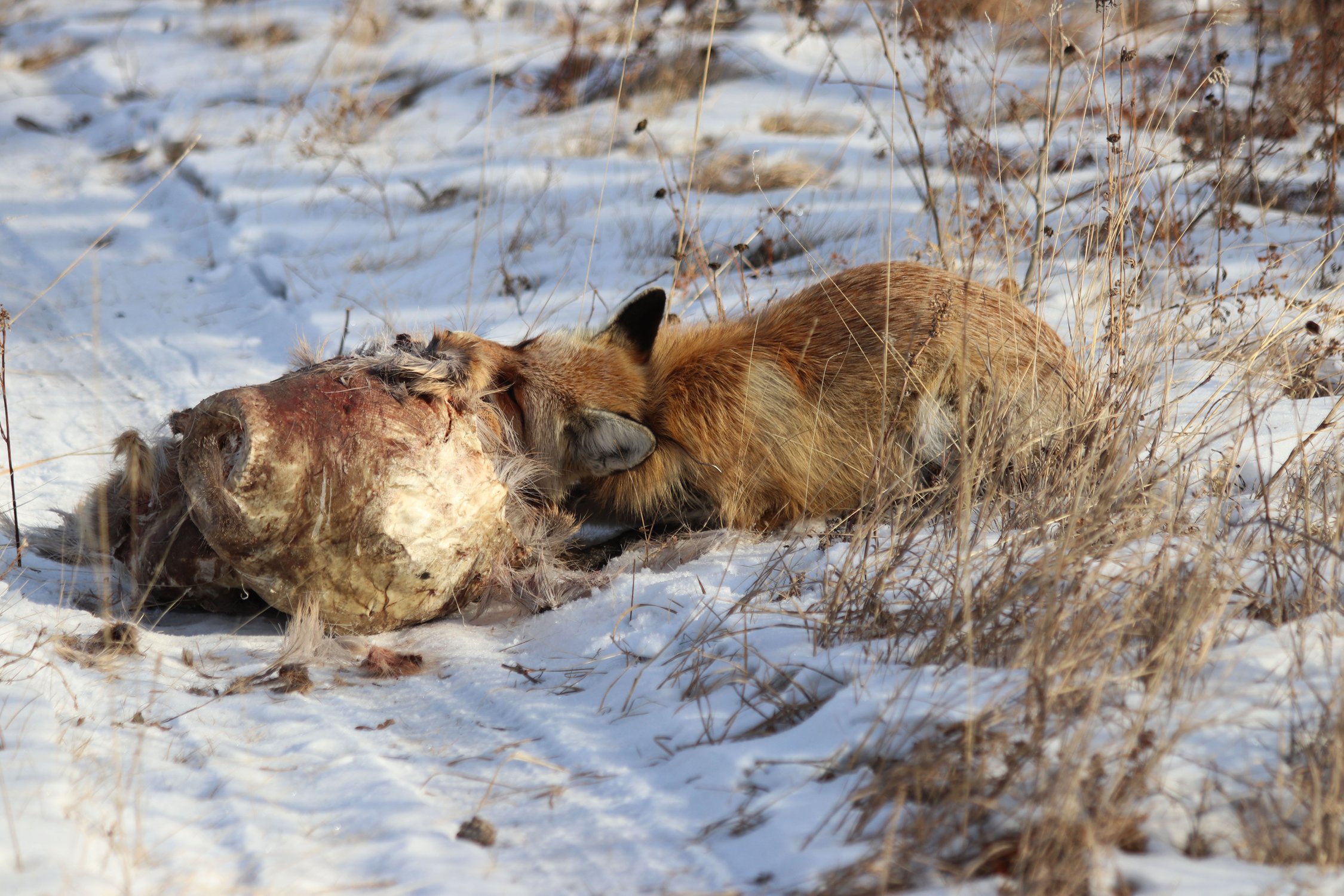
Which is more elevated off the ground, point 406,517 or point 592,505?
point 406,517

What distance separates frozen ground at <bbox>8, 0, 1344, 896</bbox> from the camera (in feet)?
6.33

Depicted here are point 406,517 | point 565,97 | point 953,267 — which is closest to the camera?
point 406,517

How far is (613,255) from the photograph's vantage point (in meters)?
6.48

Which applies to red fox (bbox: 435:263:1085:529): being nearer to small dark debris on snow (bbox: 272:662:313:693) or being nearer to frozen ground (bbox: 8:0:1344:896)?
frozen ground (bbox: 8:0:1344:896)

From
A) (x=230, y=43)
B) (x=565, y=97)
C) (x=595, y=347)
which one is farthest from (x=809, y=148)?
(x=230, y=43)

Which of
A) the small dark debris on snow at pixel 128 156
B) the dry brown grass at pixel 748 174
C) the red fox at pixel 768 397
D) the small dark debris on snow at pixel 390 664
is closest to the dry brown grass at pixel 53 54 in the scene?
the small dark debris on snow at pixel 128 156

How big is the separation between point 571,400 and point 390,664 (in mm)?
1153

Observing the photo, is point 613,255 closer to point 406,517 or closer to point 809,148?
point 809,148

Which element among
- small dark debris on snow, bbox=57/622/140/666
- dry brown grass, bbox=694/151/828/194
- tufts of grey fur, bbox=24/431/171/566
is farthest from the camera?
dry brown grass, bbox=694/151/828/194

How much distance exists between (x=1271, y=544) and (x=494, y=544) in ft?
7.22

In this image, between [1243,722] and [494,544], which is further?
[494,544]

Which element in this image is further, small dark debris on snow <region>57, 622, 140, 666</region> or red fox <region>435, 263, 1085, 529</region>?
red fox <region>435, 263, 1085, 529</region>

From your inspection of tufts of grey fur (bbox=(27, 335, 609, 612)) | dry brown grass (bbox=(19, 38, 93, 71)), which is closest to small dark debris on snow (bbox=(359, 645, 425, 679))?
tufts of grey fur (bbox=(27, 335, 609, 612))

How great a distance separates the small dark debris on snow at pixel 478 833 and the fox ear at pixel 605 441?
5.67 ft
